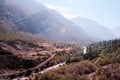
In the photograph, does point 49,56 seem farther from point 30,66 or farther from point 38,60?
point 30,66

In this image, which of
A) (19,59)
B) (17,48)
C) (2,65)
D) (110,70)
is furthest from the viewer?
(17,48)

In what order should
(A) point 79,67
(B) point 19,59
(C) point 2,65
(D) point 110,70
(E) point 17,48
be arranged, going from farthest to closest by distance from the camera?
(E) point 17,48 → (B) point 19,59 → (C) point 2,65 → (A) point 79,67 → (D) point 110,70

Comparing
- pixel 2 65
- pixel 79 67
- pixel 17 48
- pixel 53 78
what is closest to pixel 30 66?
pixel 2 65

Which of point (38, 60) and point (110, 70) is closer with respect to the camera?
point (110, 70)

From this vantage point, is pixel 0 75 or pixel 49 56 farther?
pixel 49 56

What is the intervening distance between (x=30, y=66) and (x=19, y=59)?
35.5 feet

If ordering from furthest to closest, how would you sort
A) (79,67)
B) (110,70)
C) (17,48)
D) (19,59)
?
1. (17,48)
2. (19,59)
3. (79,67)
4. (110,70)

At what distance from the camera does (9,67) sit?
147000 millimetres

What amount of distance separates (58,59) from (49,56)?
41.6 feet

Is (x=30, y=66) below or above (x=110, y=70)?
below

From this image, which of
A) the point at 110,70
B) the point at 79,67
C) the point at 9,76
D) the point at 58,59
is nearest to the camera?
the point at 110,70

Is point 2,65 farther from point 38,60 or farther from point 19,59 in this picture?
point 38,60

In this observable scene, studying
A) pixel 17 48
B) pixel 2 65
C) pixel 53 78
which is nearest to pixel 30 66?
pixel 2 65

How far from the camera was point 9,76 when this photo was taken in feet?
432
